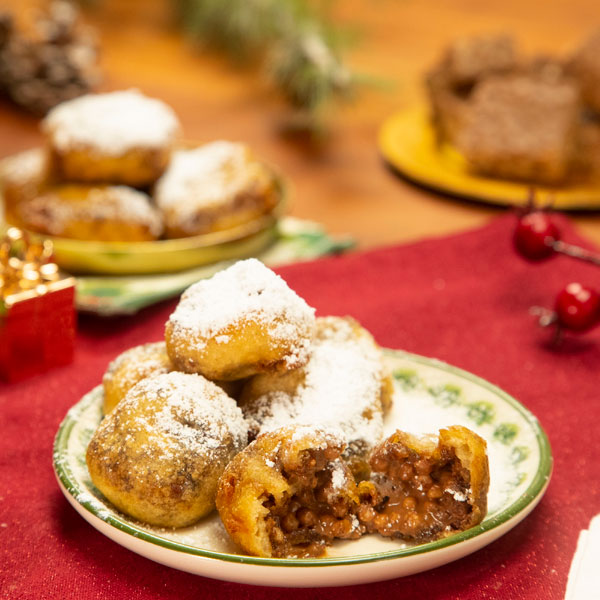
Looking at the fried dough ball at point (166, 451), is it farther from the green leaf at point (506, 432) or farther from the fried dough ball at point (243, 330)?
the green leaf at point (506, 432)

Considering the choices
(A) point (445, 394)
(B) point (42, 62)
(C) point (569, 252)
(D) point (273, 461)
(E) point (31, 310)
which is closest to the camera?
(D) point (273, 461)

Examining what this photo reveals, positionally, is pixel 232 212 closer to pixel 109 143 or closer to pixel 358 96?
pixel 109 143

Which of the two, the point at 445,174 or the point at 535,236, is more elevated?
the point at 535,236

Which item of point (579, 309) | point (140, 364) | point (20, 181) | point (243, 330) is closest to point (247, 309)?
point (243, 330)

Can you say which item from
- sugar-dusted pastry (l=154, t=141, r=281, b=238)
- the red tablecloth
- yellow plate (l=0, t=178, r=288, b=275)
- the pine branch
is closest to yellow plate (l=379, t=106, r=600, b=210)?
the pine branch

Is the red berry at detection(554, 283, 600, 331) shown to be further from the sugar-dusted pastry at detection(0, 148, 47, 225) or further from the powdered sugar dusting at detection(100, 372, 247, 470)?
the sugar-dusted pastry at detection(0, 148, 47, 225)

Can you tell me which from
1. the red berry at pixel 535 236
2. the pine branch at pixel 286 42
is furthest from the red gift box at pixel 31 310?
the pine branch at pixel 286 42

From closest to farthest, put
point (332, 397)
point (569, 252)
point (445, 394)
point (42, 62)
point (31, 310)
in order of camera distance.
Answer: point (332, 397) < point (445, 394) < point (31, 310) < point (569, 252) < point (42, 62)
